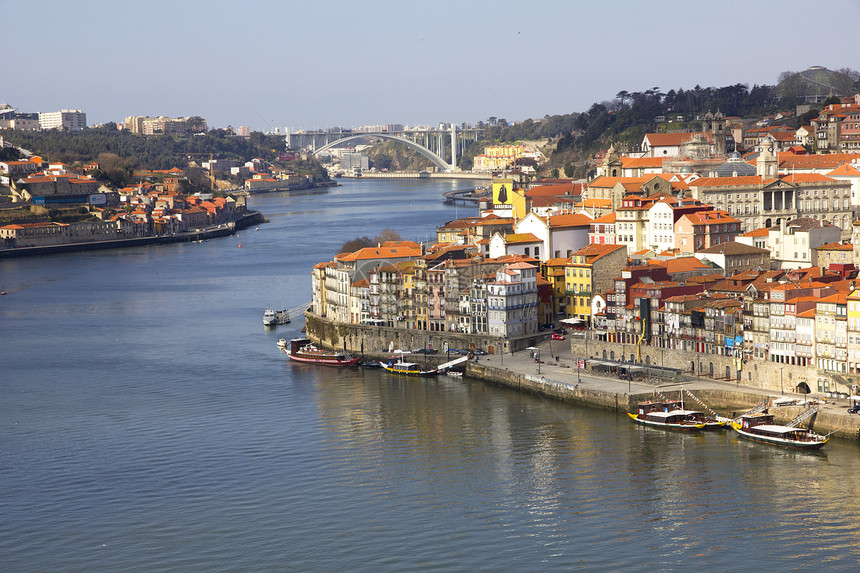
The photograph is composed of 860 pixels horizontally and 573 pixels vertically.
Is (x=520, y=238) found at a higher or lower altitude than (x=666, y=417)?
higher

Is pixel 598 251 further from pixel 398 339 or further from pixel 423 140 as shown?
pixel 423 140

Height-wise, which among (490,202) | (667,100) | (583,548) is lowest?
(583,548)

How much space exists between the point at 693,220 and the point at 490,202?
54.1ft

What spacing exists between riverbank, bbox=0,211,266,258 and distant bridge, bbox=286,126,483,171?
5491cm

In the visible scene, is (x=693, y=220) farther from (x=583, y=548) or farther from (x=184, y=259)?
(x=184, y=259)

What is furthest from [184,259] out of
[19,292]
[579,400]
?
[579,400]

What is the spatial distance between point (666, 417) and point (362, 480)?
15.0 ft

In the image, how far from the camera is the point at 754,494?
14.8 meters

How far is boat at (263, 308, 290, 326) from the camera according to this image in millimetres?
28328

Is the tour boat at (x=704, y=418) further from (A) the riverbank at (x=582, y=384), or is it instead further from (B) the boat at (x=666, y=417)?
(A) the riverbank at (x=582, y=384)

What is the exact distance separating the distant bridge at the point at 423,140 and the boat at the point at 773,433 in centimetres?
9781

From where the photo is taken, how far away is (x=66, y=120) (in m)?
126

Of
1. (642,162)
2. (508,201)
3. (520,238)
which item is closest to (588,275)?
(520,238)

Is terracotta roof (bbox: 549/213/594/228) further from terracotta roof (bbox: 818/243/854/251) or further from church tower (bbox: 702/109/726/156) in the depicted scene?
church tower (bbox: 702/109/726/156)
